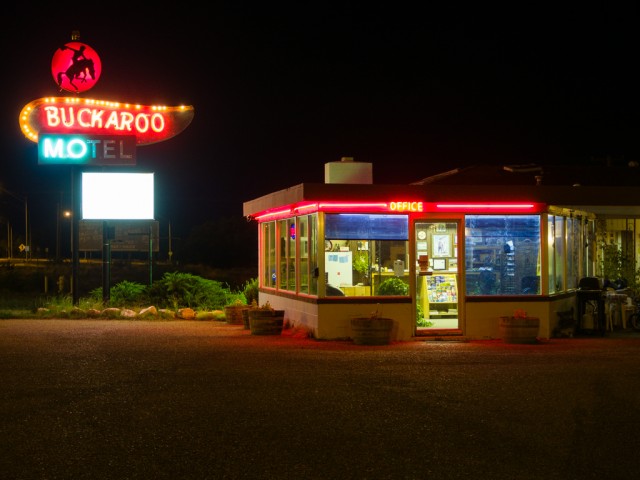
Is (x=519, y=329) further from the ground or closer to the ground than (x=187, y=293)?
closer to the ground

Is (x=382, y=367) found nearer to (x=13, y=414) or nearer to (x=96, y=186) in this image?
(x=13, y=414)

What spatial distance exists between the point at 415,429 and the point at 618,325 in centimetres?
1311

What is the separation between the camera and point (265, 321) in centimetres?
Answer: 1916

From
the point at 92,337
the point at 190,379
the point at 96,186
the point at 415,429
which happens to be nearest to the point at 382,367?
the point at 190,379

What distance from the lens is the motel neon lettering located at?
26719 mm

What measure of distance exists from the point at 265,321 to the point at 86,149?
10.3 meters

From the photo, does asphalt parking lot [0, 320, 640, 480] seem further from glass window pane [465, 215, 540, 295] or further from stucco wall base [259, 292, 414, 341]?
glass window pane [465, 215, 540, 295]

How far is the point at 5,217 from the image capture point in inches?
3971

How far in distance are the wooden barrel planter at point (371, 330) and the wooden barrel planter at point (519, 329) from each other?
221 cm

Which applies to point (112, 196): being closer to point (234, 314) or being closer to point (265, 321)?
point (234, 314)

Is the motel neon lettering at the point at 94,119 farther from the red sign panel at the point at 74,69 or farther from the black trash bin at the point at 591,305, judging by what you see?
the black trash bin at the point at 591,305

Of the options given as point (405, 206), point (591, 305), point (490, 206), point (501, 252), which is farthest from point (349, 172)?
point (591, 305)

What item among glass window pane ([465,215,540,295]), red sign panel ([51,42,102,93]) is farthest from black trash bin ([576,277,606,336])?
red sign panel ([51,42,102,93])

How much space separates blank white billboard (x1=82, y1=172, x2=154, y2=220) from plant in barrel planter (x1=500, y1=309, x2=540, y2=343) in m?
14.4
